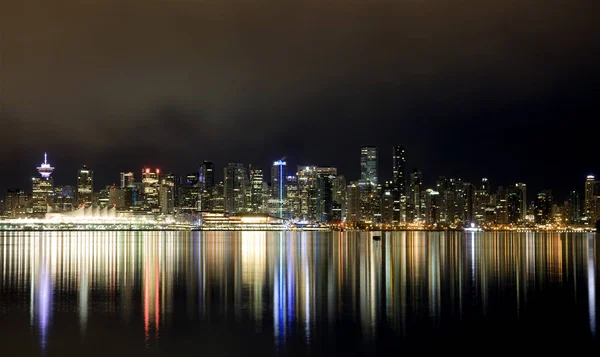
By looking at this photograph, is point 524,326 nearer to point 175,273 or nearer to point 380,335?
point 380,335

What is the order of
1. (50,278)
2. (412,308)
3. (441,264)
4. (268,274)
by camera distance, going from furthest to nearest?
(441,264) → (268,274) → (50,278) → (412,308)

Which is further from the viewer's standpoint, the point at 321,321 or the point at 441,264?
the point at 441,264

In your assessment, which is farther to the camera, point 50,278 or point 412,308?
point 50,278

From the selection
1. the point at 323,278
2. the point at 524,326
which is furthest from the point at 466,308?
the point at 323,278

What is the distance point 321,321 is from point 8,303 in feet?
47.0

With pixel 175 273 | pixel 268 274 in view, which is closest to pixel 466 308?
pixel 268 274

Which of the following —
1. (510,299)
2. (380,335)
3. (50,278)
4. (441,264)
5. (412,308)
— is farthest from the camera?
(441,264)

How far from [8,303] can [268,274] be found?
18011mm

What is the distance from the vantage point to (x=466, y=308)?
30.2 metres

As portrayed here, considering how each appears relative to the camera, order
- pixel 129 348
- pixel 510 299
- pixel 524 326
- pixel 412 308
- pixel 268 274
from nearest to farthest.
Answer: pixel 129 348, pixel 524 326, pixel 412 308, pixel 510 299, pixel 268 274

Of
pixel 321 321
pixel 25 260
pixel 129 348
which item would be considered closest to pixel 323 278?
pixel 321 321

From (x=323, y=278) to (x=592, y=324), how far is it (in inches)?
765

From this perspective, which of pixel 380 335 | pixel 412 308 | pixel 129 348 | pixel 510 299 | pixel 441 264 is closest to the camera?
pixel 129 348

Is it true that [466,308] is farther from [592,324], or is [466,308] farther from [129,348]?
[129,348]
